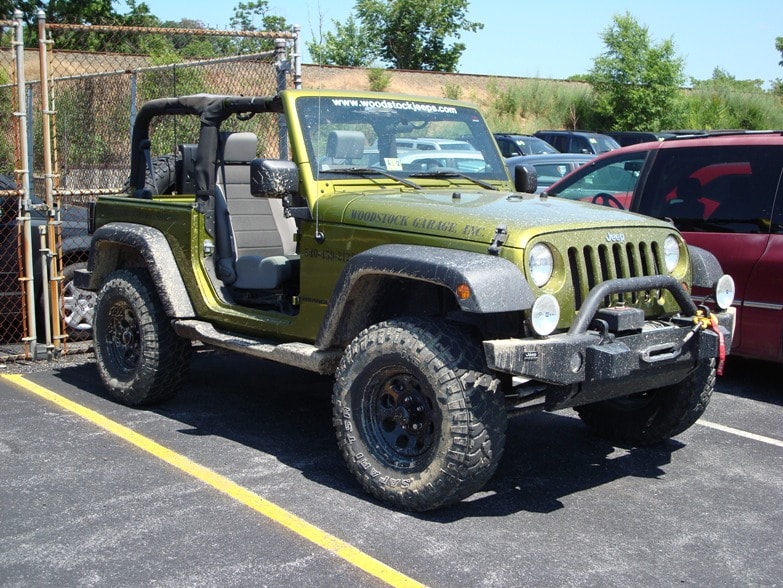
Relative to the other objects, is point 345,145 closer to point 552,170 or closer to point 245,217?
point 245,217

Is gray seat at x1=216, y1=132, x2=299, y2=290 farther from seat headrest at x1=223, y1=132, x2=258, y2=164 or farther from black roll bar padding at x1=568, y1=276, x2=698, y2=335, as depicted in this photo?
black roll bar padding at x1=568, y1=276, x2=698, y2=335

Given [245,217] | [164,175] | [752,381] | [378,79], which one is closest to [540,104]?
[378,79]

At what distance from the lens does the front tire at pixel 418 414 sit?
14.2ft

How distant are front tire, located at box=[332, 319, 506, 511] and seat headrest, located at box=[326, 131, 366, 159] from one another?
1.28 meters

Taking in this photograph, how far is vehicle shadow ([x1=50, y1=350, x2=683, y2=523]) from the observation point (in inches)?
194

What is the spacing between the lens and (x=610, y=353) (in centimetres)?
428

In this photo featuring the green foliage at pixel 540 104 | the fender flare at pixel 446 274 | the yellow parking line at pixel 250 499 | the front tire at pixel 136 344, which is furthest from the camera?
the green foliage at pixel 540 104

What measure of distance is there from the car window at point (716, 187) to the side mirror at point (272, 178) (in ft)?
10.8

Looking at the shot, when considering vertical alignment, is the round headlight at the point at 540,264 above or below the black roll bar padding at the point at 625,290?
above

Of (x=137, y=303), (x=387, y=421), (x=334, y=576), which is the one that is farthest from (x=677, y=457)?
(x=137, y=303)

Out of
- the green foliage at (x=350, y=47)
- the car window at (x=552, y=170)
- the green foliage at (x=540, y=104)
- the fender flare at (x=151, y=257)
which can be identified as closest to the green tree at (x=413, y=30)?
the green foliage at (x=350, y=47)

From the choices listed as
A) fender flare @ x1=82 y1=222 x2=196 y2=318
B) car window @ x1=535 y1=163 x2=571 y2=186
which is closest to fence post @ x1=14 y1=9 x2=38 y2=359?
fender flare @ x1=82 y1=222 x2=196 y2=318

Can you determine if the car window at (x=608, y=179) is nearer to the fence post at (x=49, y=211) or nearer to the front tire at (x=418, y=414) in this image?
the front tire at (x=418, y=414)

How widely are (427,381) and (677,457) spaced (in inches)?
76.0
